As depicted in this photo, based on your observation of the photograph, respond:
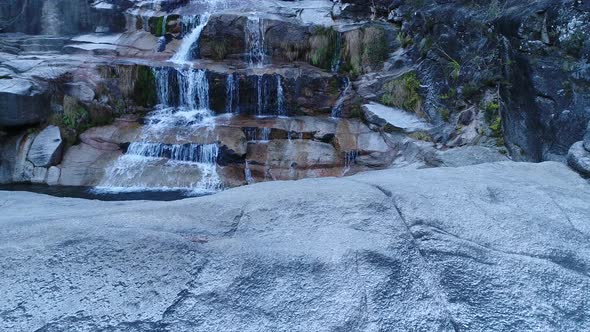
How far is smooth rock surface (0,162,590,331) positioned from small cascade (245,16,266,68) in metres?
8.81

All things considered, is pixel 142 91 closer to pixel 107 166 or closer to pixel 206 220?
pixel 107 166

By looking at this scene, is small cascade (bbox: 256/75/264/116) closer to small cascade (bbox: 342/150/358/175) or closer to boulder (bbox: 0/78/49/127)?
small cascade (bbox: 342/150/358/175)

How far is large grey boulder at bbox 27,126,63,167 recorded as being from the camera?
28.1ft

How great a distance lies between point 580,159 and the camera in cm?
413

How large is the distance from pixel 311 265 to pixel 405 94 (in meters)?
7.42

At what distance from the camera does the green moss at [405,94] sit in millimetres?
8805

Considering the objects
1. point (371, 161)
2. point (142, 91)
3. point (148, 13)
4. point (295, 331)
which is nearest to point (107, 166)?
point (142, 91)

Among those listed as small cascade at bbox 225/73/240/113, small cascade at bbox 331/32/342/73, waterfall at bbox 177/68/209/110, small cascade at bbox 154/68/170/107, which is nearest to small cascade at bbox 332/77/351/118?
small cascade at bbox 331/32/342/73

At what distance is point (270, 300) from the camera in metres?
2.08

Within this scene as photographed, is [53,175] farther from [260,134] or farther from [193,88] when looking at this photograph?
[260,134]

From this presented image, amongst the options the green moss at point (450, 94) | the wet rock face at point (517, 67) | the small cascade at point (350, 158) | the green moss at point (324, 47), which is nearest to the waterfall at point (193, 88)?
the green moss at point (324, 47)

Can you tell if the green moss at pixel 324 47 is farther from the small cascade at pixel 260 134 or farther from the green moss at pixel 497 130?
the green moss at pixel 497 130

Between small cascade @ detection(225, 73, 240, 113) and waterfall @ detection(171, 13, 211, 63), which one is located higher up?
waterfall @ detection(171, 13, 211, 63)

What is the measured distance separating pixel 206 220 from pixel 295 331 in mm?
1219
